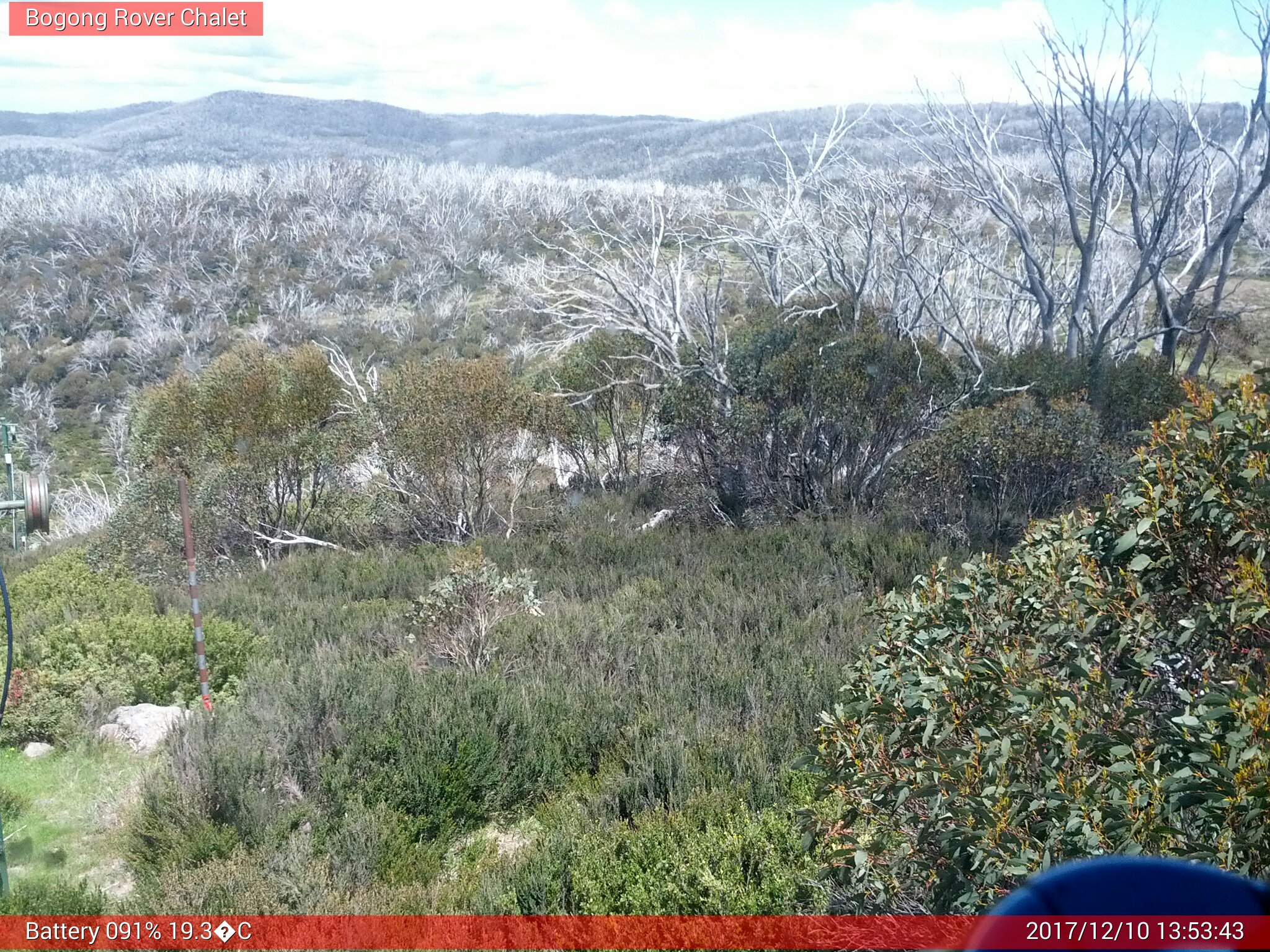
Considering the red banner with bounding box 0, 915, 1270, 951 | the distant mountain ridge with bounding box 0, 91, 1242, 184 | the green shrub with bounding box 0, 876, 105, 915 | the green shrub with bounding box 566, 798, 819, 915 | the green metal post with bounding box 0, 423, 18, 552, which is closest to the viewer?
the red banner with bounding box 0, 915, 1270, 951

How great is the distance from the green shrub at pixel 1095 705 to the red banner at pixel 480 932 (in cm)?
12

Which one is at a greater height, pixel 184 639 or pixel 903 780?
pixel 903 780

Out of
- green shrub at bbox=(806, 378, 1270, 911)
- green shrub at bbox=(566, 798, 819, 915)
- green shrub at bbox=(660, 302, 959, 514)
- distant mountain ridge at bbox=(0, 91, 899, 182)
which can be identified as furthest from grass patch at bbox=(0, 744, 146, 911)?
distant mountain ridge at bbox=(0, 91, 899, 182)

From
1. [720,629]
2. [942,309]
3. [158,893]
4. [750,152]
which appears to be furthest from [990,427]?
[750,152]

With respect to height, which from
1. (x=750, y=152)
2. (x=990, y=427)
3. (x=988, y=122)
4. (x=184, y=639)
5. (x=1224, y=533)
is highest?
(x=750, y=152)

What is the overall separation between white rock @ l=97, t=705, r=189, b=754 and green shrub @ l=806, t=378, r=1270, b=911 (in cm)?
420

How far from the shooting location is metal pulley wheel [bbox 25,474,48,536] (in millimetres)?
3801

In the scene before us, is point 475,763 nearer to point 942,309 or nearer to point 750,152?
point 942,309

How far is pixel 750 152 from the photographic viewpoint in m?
64.8

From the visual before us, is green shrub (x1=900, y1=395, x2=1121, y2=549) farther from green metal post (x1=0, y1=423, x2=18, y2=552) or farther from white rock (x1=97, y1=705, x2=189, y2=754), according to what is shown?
green metal post (x1=0, y1=423, x2=18, y2=552)

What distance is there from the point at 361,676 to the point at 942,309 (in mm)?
11771

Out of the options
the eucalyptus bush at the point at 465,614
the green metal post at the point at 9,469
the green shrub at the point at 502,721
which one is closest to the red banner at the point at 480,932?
the green shrub at the point at 502,721

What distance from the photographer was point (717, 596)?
7637mm

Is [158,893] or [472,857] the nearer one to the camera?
[158,893]
